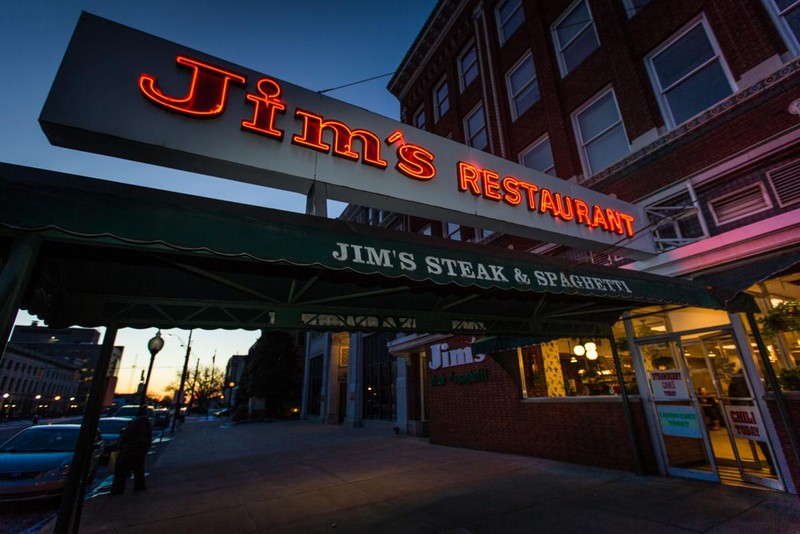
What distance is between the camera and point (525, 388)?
35.5 ft

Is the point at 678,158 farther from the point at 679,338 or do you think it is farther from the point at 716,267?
the point at 679,338

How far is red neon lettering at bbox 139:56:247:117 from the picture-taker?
5355 mm

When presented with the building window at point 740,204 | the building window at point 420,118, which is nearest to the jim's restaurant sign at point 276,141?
→ the building window at point 740,204

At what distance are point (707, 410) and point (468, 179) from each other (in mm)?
7233

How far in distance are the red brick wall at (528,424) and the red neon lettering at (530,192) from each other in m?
4.98

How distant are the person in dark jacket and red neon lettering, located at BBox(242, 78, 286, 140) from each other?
738cm

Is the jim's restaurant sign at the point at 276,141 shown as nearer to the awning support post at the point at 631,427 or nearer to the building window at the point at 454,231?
the awning support post at the point at 631,427

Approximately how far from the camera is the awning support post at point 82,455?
4719mm

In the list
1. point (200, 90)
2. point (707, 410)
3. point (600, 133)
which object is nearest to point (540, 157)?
point (600, 133)

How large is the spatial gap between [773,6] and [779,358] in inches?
284

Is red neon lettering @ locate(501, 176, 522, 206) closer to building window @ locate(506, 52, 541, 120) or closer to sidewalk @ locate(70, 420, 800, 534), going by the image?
sidewalk @ locate(70, 420, 800, 534)

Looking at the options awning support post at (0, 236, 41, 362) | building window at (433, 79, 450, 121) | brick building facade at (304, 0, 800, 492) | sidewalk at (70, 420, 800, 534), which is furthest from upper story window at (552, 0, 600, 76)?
awning support post at (0, 236, 41, 362)

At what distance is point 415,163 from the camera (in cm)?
725

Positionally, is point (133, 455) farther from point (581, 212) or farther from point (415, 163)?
point (581, 212)
